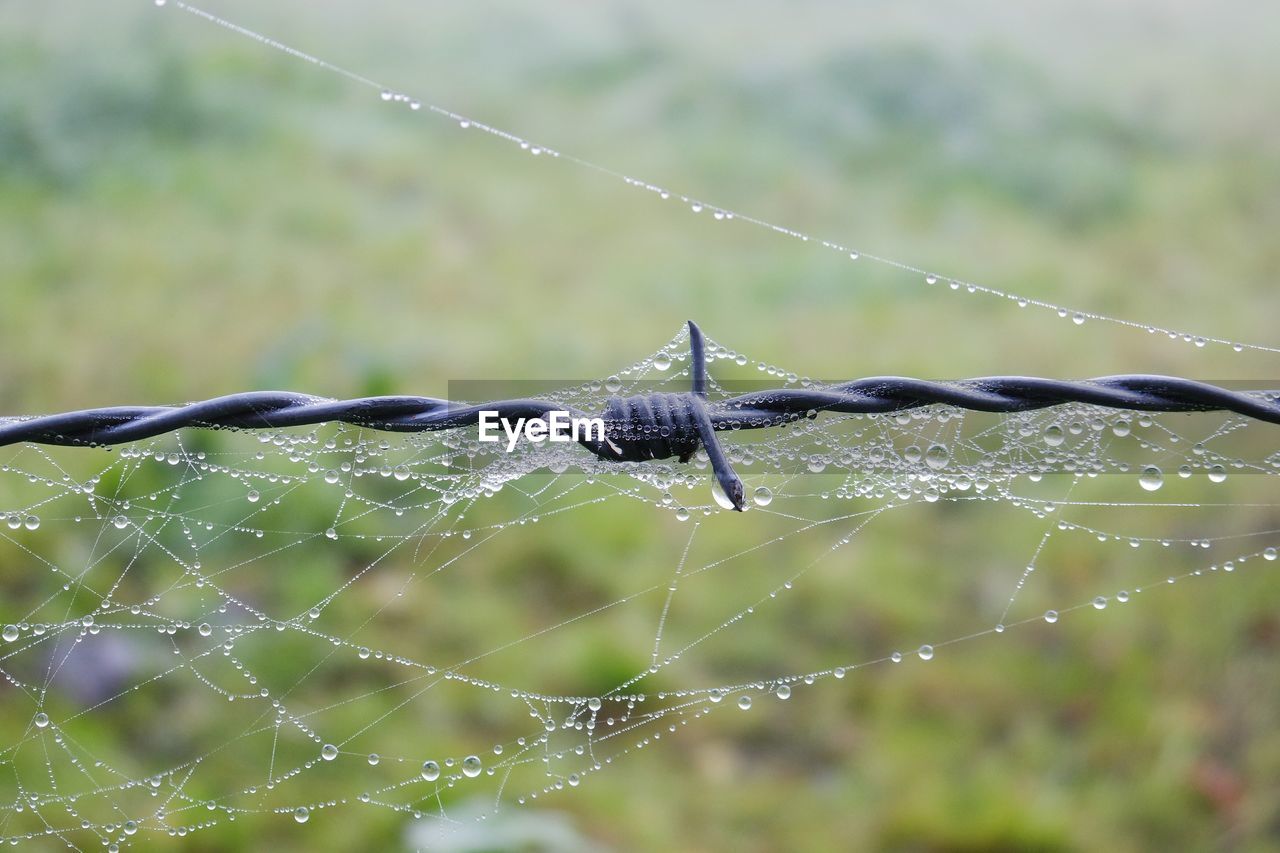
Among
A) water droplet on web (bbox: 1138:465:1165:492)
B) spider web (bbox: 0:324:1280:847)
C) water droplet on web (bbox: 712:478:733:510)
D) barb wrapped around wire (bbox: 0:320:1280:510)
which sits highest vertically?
barb wrapped around wire (bbox: 0:320:1280:510)

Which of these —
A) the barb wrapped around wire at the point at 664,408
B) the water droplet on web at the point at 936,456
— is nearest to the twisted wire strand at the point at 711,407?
the barb wrapped around wire at the point at 664,408

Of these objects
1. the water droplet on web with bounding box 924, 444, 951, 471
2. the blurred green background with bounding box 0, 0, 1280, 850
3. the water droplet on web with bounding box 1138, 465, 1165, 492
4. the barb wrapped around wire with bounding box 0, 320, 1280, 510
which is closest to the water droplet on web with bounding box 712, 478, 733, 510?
the barb wrapped around wire with bounding box 0, 320, 1280, 510

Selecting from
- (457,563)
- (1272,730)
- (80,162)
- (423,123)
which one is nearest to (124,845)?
(457,563)

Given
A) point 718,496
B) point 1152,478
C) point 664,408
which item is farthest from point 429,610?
point 1152,478

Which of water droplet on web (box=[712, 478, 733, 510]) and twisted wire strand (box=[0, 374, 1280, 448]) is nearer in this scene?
twisted wire strand (box=[0, 374, 1280, 448])

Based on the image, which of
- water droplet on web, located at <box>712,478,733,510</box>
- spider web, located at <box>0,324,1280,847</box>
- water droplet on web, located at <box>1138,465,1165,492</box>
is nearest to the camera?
water droplet on web, located at <box>712,478,733,510</box>

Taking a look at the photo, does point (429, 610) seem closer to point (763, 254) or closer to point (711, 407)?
point (711, 407)

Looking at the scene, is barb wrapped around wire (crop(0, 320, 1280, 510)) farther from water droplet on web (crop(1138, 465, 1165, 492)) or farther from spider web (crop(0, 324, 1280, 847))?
spider web (crop(0, 324, 1280, 847))
